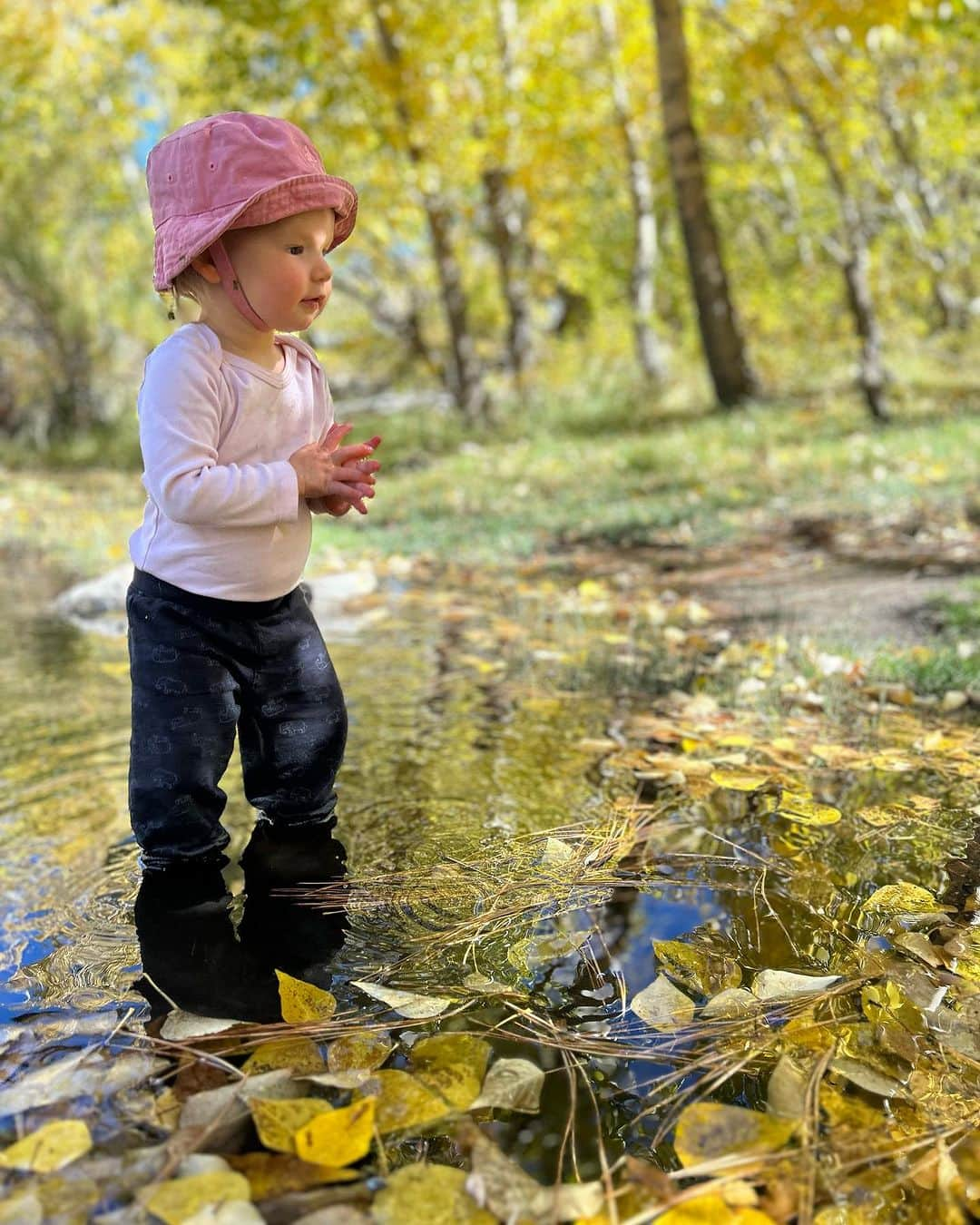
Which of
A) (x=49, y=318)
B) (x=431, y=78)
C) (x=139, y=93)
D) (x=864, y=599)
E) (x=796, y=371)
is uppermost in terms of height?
(x=139, y=93)

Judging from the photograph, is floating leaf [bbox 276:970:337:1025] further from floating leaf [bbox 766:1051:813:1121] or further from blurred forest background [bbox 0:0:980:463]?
blurred forest background [bbox 0:0:980:463]

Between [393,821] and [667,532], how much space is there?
409 cm

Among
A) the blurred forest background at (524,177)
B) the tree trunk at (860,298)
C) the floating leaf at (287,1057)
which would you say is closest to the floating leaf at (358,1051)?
the floating leaf at (287,1057)

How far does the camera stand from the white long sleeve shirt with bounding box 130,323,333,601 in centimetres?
190

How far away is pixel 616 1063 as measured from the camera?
1405 millimetres

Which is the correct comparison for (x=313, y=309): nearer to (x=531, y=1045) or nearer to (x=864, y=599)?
(x=531, y=1045)

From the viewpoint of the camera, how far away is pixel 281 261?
1.90 m

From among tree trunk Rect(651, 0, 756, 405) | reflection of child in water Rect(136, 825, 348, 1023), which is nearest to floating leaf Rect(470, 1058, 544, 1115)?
reflection of child in water Rect(136, 825, 348, 1023)

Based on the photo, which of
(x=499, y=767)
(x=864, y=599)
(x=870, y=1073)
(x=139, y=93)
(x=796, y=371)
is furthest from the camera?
(x=139, y=93)

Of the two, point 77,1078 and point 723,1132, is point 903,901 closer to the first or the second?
point 723,1132

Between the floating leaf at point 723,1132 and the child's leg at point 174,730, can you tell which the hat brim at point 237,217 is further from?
the floating leaf at point 723,1132

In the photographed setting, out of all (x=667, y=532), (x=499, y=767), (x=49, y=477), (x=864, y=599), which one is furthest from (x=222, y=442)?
(x=49, y=477)

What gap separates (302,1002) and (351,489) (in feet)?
2.95

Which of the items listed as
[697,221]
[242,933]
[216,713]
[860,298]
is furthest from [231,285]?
[697,221]
